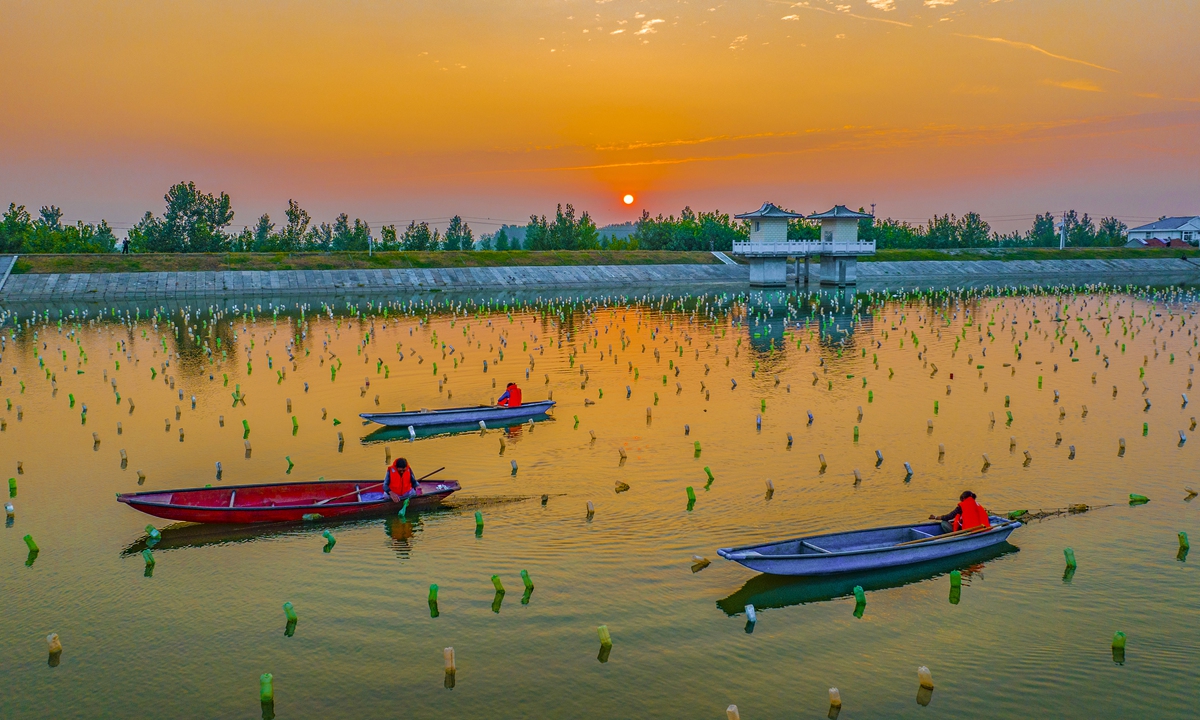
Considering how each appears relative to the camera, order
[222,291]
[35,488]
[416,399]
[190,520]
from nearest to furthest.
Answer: [190,520]
[35,488]
[416,399]
[222,291]

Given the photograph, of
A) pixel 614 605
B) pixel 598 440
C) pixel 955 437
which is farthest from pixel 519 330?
pixel 614 605

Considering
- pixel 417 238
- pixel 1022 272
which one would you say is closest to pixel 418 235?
pixel 417 238

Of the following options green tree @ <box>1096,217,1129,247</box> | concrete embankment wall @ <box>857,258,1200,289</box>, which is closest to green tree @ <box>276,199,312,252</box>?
concrete embankment wall @ <box>857,258,1200,289</box>

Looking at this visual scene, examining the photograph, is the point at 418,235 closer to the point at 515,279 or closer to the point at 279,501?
the point at 515,279

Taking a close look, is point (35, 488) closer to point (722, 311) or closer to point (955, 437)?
point (955, 437)

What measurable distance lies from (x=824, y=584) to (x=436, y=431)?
761 inches

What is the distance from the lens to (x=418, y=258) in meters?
130

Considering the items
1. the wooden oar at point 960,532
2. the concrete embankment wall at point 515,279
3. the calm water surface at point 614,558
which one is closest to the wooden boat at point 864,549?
the wooden oar at point 960,532

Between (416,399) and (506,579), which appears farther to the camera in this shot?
(416,399)

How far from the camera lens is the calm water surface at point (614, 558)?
17492 millimetres

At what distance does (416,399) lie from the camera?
4303 centimetres

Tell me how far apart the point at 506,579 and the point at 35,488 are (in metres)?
17.1

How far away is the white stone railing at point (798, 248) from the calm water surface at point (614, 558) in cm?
7110

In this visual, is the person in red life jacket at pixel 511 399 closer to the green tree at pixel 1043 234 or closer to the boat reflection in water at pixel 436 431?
the boat reflection in water at pixel 436 431
